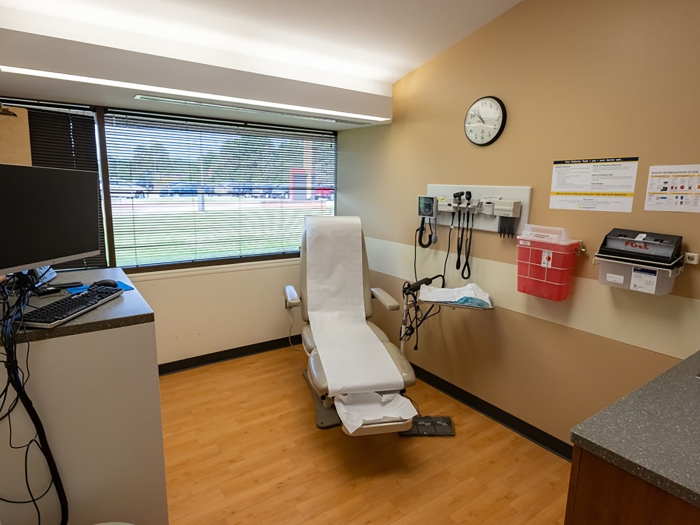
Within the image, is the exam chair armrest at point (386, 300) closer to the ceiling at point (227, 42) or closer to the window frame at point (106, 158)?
the window frame at point (106, 158)

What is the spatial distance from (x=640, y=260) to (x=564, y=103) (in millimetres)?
909

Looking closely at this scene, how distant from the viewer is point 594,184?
2010 mm

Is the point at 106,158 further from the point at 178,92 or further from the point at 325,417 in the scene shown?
the point at 325,417

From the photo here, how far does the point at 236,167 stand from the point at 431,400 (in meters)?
2.40

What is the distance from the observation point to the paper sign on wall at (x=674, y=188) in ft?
5.54

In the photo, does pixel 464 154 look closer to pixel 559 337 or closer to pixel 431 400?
pixel 559 337

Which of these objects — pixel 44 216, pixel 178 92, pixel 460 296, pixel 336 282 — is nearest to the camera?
pixel 44 216

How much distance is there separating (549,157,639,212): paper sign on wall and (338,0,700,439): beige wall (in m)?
0.03

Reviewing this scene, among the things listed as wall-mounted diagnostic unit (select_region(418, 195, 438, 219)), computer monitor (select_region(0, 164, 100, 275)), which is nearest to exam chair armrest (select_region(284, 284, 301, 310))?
wall-mounted diagnostic unit (select_region(418, 195, 438, 219))

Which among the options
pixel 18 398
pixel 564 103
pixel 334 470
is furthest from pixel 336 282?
pixel 18 398

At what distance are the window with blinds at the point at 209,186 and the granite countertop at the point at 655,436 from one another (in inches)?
116

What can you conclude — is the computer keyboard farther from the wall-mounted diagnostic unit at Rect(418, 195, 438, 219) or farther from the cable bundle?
the wall-mounted diagnostic unit at Rect(418, 195, 438, 219)

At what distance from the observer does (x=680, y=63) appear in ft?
5.56

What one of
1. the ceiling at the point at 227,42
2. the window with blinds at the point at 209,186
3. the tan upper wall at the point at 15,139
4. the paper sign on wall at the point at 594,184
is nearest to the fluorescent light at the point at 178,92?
the ceiling at the point at 227,42
